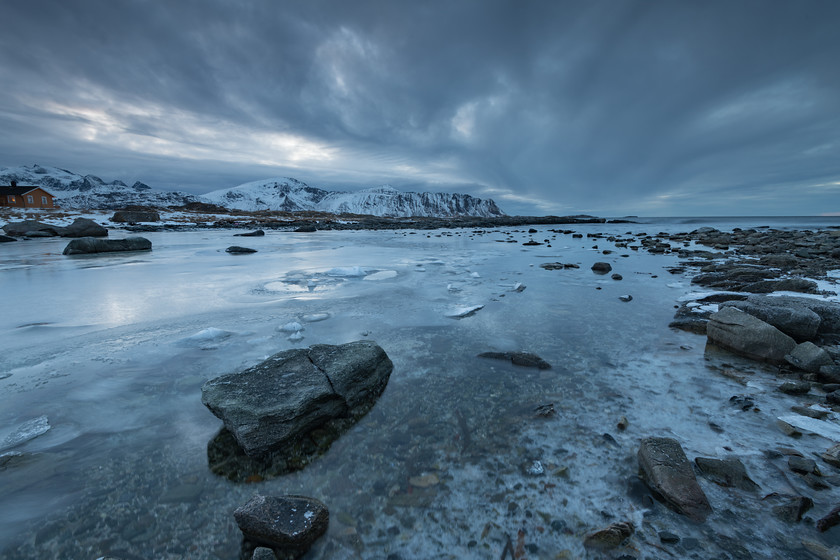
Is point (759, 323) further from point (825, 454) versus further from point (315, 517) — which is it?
point (315, 517)

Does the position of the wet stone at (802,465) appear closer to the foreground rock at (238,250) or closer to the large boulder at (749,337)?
the large boulder at (749,337)

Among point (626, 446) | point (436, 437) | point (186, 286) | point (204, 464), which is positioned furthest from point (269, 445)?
point (186, 286)

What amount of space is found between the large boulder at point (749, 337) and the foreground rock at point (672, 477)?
3099 mm

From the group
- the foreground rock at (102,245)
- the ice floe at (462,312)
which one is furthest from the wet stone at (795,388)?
the foreground rock at (102,245)

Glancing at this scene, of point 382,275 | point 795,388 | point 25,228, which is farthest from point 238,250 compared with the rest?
point 25,228

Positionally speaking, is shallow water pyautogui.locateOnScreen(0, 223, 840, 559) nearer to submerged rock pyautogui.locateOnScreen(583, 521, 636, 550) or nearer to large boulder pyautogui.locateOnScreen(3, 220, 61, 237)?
submerged rock pyautogui.locateOnScreen(583, 521, 636, 550)

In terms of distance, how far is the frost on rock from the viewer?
2.89 meters

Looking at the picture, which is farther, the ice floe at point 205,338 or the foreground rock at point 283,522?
the ice floe at point 205,338

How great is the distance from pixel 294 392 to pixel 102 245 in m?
22.3

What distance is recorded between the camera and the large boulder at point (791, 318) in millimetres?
4758

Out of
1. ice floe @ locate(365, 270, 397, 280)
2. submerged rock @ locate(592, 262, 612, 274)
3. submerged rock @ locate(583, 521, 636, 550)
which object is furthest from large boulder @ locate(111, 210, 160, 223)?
submerged rock @ locate(583, 521, 636, 550)

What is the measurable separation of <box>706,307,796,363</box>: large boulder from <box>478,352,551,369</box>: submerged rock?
2.75 meters

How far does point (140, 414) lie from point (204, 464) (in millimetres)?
1225

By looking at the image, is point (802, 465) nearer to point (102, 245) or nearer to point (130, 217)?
point (102, 245)
